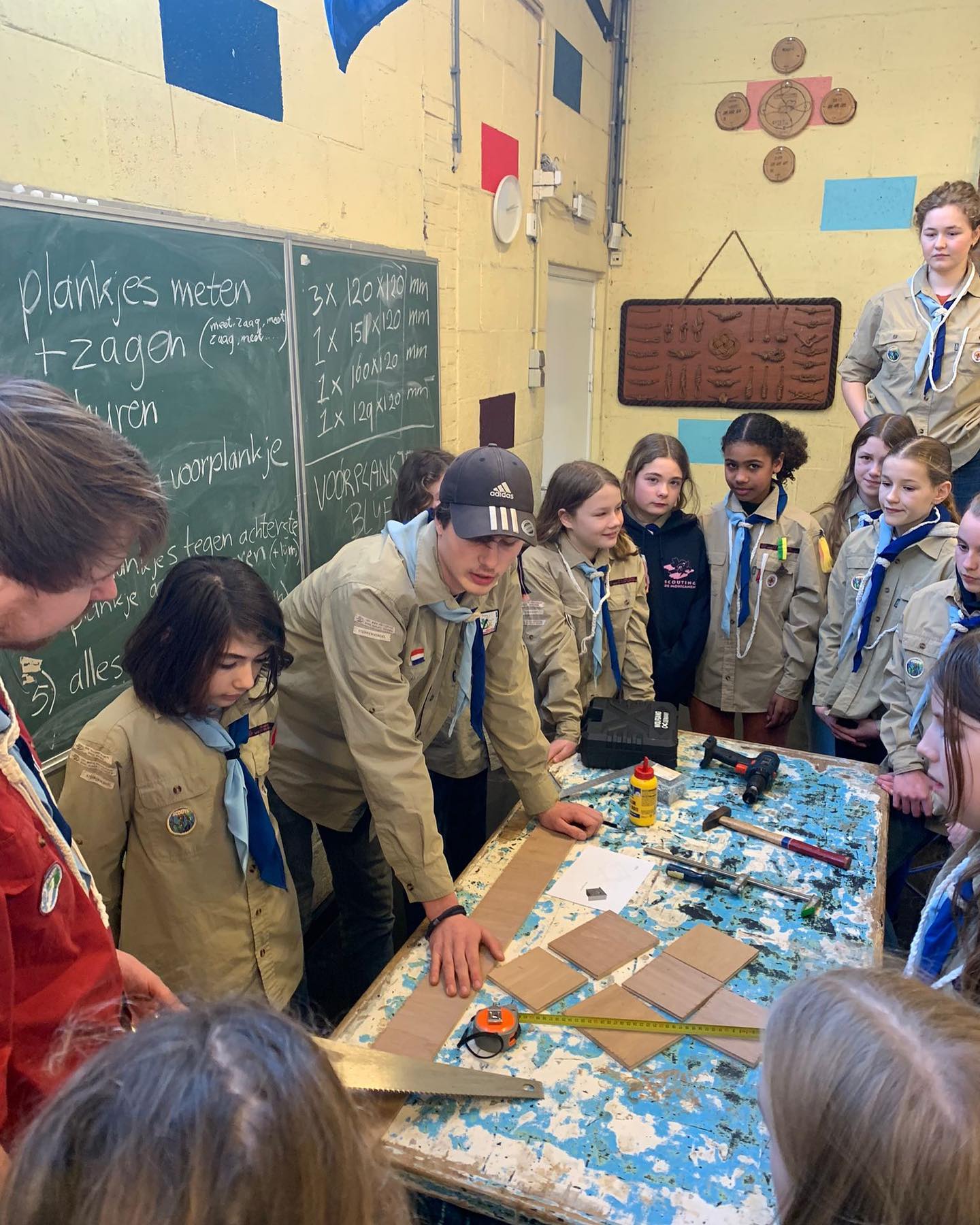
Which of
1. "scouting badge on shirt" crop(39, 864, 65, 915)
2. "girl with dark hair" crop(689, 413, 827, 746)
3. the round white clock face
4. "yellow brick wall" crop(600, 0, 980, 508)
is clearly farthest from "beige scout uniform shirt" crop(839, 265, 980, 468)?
"scouting badge on shirt" crop(39, 864, 65, 915)

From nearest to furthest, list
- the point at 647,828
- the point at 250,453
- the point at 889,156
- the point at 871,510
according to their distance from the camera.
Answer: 1. the point at 647,828
2. the point at 250,453
3. the point at 871,510
4. the point at 889,156

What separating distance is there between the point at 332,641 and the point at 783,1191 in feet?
3.67

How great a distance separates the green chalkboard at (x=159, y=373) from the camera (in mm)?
1521

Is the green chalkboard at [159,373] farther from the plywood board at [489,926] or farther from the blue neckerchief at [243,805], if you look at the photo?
the plywood board at [489,926]

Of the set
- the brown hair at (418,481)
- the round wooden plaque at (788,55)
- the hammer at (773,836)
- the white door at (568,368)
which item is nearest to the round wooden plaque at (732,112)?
the round wooden plaque at (788,55)

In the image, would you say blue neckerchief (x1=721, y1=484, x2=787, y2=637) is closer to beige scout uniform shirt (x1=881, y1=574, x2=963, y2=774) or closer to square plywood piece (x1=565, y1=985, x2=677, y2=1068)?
beige scout uniform shirt (x1=881, y1=574, x2=963, y2=774)

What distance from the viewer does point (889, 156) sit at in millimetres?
4457

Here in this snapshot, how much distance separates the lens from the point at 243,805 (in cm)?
150

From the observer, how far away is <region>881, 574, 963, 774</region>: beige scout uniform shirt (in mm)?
2201

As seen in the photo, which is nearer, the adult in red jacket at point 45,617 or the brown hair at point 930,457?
the adult in red jacket at point 45,617

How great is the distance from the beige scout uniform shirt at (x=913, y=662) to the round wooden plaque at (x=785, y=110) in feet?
11.2

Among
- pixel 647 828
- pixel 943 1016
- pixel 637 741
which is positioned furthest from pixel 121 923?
pixel 943 1016

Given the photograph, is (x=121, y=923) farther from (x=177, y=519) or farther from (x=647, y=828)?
(x=647, y=828)

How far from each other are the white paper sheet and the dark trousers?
0.60 m
